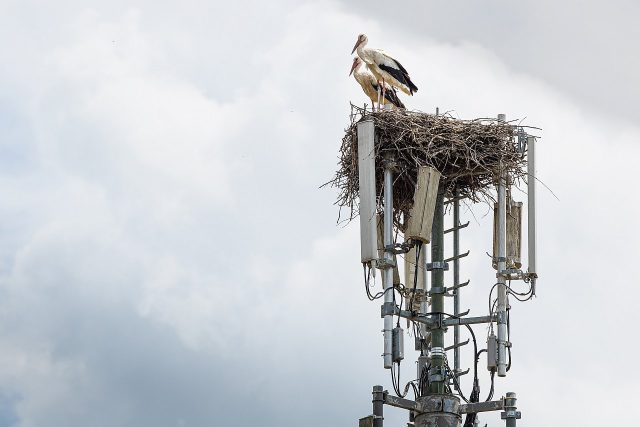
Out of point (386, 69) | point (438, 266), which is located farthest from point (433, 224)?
point (386, 69)

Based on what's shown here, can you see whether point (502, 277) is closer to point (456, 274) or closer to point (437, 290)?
point (456, 274)

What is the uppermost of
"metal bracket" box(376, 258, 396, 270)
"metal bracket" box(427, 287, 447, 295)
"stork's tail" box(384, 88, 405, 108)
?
"stork's tail" box(384, 88, 405, 108)

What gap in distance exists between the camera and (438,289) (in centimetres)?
2420

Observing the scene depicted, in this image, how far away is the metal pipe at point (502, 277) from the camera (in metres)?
23.7

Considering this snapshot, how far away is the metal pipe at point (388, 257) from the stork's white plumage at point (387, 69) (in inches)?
199

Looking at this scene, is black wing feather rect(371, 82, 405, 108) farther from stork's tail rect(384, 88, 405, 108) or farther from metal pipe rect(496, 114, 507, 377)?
metal pipe rect(496, 114, 507, 377)

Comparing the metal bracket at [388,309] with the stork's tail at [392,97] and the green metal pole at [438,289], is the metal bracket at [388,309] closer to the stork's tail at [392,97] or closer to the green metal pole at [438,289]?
the green metal pole at [438,289]

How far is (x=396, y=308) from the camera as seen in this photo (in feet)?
77.0

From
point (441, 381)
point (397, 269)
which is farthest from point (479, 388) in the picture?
point (397, 269)

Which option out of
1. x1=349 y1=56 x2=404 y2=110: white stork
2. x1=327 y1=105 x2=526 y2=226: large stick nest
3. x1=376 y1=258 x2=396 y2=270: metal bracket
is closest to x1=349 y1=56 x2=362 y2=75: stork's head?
x1=349 y1=56 x2=404 y2=110: white stork

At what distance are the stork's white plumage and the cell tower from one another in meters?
3.47

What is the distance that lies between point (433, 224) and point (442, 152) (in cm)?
116

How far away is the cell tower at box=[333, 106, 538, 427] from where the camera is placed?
2325 centimetres

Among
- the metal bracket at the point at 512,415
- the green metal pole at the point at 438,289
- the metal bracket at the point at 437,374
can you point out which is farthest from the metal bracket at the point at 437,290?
the metal bracket at the point at 512,415
